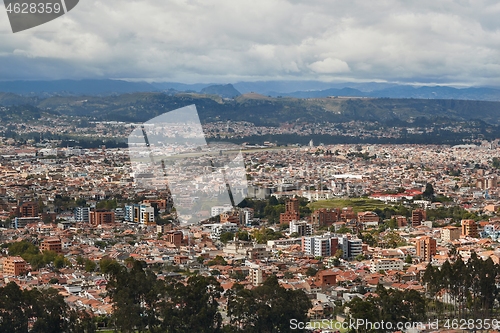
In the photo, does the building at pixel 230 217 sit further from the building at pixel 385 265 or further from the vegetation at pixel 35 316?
the vegetation at pixel 35 316

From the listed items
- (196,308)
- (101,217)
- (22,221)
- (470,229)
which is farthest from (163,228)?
(196,308)

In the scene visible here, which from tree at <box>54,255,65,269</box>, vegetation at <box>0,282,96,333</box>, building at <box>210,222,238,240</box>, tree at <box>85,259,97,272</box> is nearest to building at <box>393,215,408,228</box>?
building at <box>210,222,238,240</box>

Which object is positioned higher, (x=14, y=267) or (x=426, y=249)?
(x=14, y=267)

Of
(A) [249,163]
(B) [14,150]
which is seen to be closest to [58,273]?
(A) [249,163]

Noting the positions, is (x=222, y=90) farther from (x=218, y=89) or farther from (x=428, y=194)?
(x=428, y=194)

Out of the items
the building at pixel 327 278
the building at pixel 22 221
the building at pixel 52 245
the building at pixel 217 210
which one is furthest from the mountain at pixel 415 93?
the building at pixel 327 278
